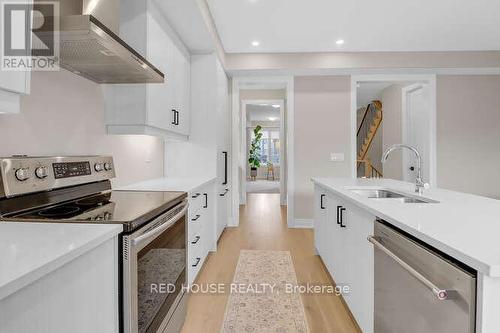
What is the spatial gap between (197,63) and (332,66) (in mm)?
1952

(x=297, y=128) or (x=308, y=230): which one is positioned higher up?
(x=297, y=128)

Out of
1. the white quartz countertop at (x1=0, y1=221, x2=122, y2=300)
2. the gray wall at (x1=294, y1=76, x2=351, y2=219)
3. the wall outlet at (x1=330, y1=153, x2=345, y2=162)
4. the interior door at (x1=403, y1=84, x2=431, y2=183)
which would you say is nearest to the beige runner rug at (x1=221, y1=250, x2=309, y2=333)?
the white quartz countertop at (x1=0, y1=221, x2=122, y2=300)

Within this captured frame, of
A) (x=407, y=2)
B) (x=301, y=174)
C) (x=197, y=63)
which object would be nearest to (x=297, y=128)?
(x=301, y=174)

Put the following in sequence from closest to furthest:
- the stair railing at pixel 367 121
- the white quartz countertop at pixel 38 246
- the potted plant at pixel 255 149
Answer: the white quartz countertop at pixel 38 246
the stair railing at pixel 367 121
the potted plant at pixel 255 149

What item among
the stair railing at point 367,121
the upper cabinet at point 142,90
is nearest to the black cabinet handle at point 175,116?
the upper cabinet at point 142,90

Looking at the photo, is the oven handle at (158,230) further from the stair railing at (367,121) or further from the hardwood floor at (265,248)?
the stair railing at (367,121)

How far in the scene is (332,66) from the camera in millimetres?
4289

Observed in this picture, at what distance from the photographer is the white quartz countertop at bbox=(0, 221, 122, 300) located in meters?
0.67

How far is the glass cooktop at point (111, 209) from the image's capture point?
120 cm

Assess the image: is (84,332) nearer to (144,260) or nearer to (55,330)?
(55,330)

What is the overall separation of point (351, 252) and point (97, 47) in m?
1.86

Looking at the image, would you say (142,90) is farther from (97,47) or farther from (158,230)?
(158,230)

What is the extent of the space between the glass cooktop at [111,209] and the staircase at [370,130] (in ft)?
19.7

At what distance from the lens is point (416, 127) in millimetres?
5160
